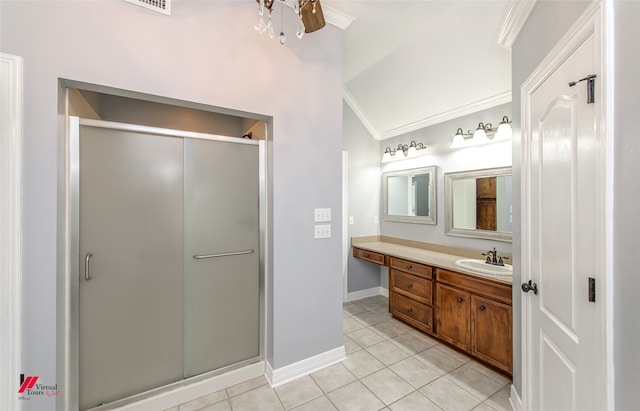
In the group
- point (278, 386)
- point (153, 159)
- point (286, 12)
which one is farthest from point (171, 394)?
point (286, 12)

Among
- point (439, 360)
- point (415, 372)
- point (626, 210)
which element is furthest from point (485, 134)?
point (415, 372)

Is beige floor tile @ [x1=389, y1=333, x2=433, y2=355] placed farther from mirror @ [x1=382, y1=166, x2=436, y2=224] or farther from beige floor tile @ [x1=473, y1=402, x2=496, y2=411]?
mirror @ [x1=382, y1=166, x2=436, y2=224]

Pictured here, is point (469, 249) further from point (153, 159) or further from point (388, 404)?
point (153, 159)

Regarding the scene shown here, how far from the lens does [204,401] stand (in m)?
1.73

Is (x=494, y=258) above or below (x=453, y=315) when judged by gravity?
above

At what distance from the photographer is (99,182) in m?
1.52

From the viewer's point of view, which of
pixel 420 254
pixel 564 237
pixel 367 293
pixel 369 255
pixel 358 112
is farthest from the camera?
pixel 367 293

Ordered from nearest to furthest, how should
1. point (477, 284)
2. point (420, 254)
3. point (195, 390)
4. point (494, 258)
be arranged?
point (195, 390) → point (477, 284) → point (494, 258) → point (420, 254)

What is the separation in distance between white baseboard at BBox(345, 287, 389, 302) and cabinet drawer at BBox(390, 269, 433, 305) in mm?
790

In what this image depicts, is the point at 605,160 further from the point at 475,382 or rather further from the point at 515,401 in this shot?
the point at 475,382

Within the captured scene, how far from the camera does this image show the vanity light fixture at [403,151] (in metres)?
3.31

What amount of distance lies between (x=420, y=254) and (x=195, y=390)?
2.53 m

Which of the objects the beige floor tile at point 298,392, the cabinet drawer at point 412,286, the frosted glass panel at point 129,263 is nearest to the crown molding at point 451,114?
the cabinet drawer at point 412,286

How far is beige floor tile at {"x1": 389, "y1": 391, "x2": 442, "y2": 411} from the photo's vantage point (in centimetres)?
166
